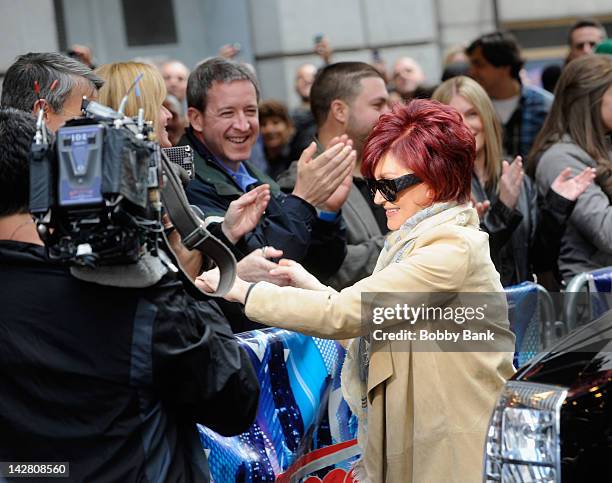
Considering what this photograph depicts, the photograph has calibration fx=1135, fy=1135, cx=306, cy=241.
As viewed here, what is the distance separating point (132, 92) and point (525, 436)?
2.14m

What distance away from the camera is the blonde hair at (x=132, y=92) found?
15.1 ft

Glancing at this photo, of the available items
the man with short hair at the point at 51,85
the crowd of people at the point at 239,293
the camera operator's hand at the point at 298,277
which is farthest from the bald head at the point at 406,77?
the camera operator's hand at the point at 298,277

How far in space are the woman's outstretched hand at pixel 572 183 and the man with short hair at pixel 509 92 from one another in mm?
2123

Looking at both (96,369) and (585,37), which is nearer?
(96,369)

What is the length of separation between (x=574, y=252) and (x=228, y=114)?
2.17m

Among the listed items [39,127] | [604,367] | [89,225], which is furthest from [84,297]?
[604,367]

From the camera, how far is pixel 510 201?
238 inches

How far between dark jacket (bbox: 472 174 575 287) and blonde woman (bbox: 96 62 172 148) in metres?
2.06

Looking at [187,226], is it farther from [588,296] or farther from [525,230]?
[525,230]

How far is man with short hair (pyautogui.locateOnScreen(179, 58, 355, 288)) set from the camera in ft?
16.6

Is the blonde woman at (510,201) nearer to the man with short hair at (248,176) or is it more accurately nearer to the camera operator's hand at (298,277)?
the man with short hair at (248,176)

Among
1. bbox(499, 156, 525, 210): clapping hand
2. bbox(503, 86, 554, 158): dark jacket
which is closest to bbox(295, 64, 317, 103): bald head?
bbox(503, 86, 554, 158): dark jacket

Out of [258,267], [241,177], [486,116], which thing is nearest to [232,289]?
[258,267]

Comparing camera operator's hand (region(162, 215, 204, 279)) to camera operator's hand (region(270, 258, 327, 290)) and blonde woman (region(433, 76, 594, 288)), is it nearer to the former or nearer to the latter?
camera operator's hand (region(270, 258, 327, 290))
